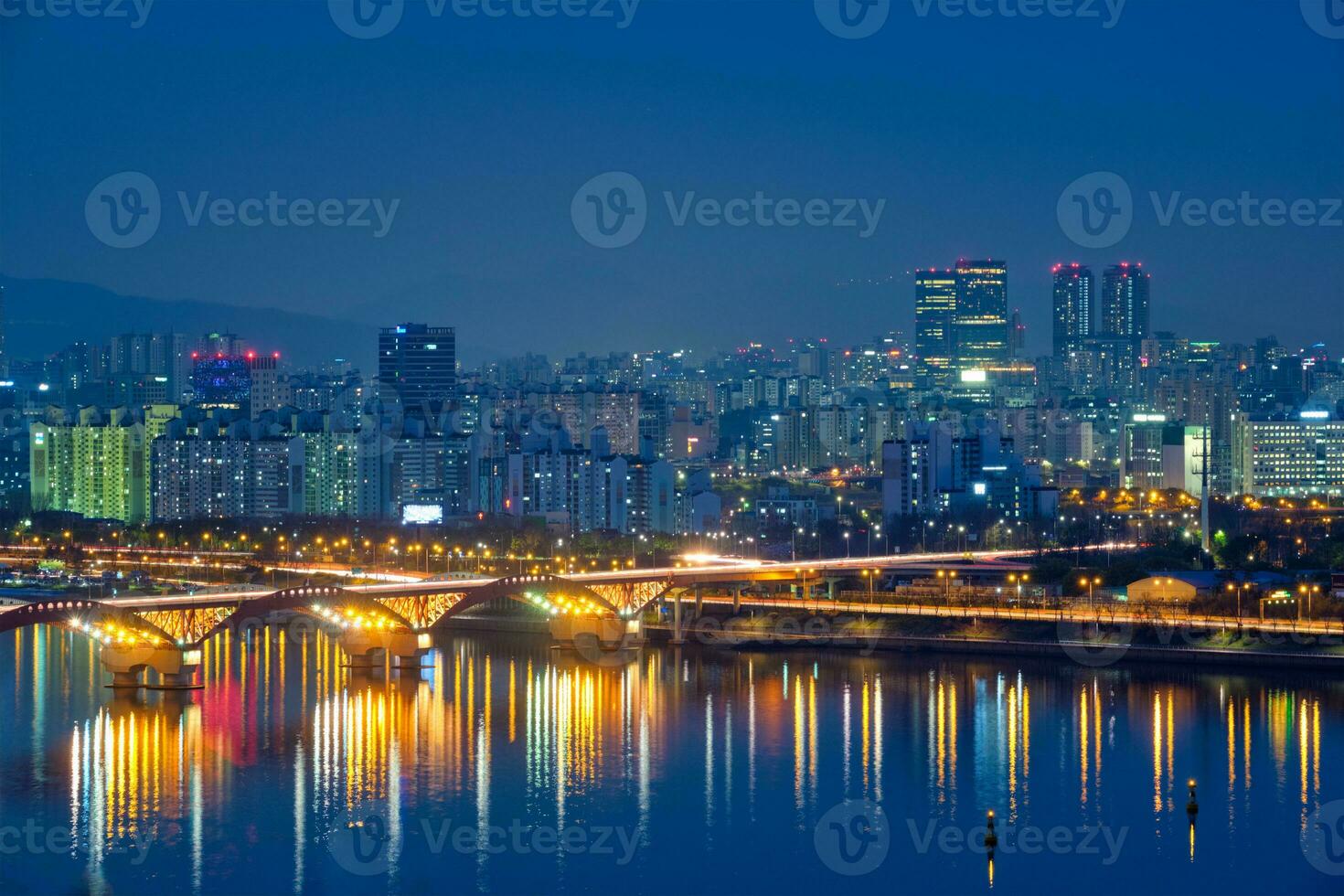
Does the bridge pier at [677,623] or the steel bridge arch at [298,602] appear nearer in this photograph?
the steel bridge arch at [298,602]

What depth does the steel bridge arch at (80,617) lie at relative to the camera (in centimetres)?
1647

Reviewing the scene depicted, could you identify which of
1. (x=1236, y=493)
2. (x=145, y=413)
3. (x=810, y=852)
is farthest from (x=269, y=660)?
(x=1236, y=493)

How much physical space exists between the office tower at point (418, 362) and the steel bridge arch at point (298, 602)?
32586mm

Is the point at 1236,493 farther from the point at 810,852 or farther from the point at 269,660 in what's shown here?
the point at 810,852

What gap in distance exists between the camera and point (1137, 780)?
45.9 ft

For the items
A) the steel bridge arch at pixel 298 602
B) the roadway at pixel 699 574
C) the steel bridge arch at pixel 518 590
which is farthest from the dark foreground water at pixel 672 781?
the steel bridge arch at pixel 518 590

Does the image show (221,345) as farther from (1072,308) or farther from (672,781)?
(672,781)

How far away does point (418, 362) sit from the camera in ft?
174

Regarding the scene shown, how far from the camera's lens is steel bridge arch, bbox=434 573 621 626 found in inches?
791

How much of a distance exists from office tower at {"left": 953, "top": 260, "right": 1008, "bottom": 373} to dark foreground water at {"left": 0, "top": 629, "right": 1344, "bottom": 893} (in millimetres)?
53077

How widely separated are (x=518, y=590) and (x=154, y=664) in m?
3.90

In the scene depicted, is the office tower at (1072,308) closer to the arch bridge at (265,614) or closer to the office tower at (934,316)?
the office tower at (934,316)

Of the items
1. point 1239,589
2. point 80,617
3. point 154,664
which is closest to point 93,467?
point 154,664

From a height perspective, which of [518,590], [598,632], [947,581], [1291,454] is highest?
[1291,454]
